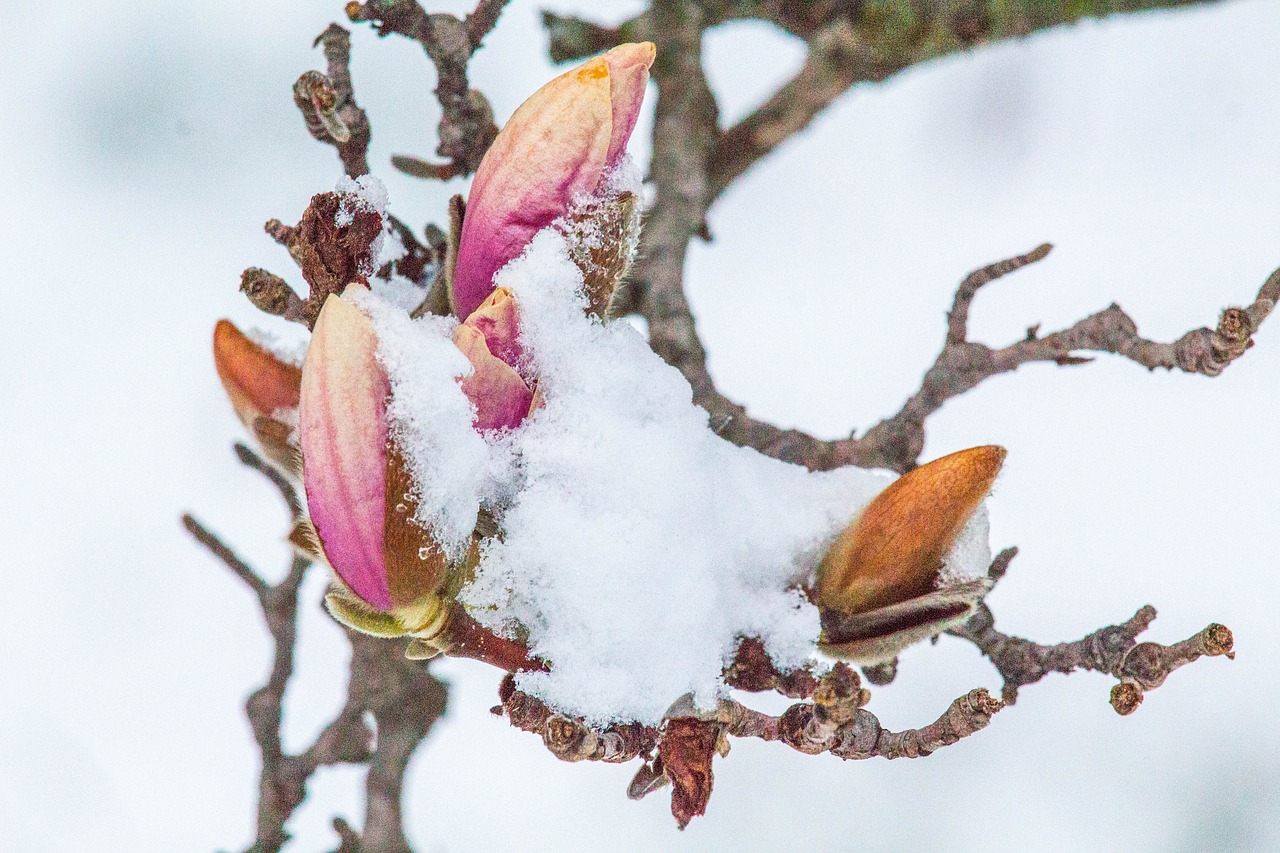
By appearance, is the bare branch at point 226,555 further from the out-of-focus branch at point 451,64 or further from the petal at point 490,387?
the petal at point 490,387

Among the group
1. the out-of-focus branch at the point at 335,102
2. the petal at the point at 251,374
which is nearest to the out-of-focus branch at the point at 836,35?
the out-of-focus branch at the point at 335,102

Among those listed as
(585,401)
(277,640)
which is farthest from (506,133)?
(277,640)

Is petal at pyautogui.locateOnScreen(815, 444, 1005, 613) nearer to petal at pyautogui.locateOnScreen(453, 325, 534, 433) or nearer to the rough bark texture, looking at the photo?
the rough bark texture

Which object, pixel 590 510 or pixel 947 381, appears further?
pixel 947 381

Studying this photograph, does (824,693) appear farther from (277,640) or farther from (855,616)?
(277,640)

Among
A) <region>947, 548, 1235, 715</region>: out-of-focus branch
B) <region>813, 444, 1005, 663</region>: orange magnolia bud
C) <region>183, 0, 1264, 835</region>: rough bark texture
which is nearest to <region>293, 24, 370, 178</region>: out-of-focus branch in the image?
<region>183, 0, 1264, 835</region>: rough bark texture

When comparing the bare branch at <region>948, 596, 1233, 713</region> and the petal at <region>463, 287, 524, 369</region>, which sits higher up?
the petal at <region>463, 287, 524, 369</region>
